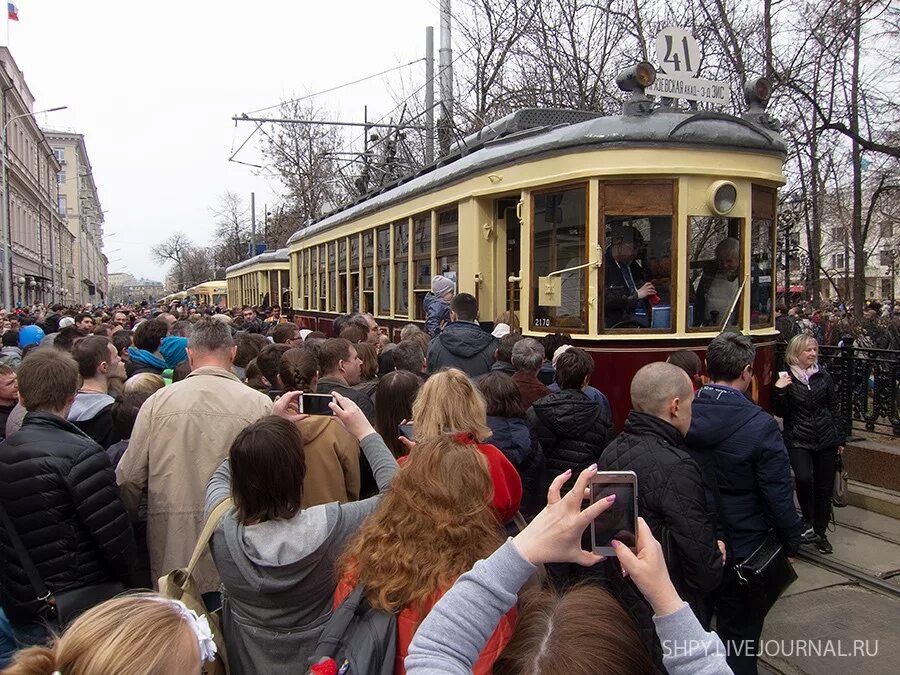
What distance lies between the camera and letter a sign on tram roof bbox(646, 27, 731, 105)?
20.8 feet

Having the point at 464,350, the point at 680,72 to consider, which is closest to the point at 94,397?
the point at 464,350

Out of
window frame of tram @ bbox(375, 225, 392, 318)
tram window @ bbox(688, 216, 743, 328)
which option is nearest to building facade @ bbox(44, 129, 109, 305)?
window frame of tram @ bbox(375, 225, 392, 318)

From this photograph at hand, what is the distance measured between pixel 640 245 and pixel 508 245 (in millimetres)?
1506

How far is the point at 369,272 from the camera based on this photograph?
10.7 meters

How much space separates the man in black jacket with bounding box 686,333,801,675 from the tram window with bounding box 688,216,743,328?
3119mm

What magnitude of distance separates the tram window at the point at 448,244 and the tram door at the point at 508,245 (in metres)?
0.52

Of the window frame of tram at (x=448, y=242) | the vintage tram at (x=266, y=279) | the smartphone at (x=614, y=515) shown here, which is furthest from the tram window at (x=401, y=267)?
the vintage tram at (x=266, y=279)

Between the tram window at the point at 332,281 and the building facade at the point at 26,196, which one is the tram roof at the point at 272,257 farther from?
the building facade at the point at 26,196

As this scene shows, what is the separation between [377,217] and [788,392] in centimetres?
624

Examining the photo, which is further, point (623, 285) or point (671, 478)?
point (623, 285)

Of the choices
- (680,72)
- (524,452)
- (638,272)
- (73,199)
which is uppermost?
(73,199)

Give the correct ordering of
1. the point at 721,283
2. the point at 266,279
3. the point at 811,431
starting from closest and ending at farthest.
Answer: the point at 811,431
the point at 721,283
the point at 266,279

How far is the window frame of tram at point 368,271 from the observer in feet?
34.3

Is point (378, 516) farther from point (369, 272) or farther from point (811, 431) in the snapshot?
point (369, 272)
